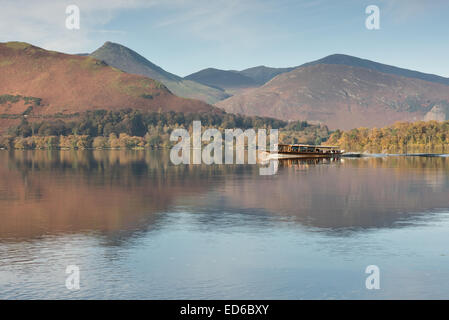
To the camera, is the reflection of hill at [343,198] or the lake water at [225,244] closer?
the lake water at [225,244]

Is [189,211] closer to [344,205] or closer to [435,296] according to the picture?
[344,205]

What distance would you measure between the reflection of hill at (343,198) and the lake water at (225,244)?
6.4 inches

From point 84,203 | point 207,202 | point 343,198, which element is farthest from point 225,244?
point 343,198

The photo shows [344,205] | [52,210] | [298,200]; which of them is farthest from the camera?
[298,200]

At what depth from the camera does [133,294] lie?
68.0ft

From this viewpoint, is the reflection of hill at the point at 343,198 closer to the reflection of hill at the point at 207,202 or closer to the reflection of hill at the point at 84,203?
the reflection of hill at the point at 207,202

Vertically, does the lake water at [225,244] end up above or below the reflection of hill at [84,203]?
below

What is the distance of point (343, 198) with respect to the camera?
52.0m

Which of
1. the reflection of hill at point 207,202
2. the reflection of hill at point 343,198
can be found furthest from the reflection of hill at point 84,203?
the reflection of hill at point 343,198

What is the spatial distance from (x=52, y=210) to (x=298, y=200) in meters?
20.7

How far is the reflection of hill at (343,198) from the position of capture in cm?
3966

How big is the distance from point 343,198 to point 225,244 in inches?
976

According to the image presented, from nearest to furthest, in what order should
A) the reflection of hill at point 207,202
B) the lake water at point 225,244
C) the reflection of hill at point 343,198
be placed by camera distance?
the lake water at point 225,244 → the reflection of hill at point 207,202 → the reflection of hill at point 343,198

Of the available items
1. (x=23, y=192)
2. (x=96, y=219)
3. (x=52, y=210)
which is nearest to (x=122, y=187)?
(x=23, y=192)
